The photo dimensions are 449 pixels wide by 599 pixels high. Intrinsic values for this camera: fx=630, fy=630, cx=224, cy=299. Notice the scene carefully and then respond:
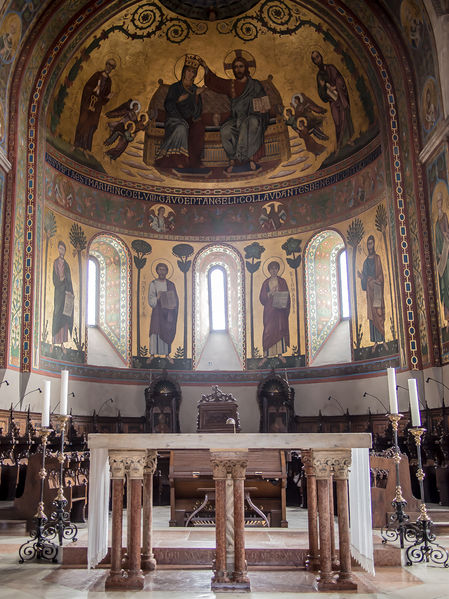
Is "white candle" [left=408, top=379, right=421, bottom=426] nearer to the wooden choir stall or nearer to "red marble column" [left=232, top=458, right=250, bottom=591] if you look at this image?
the wooden choir stall

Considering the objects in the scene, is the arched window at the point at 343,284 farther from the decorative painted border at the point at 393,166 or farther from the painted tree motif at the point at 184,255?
the painted tree motif at the point at 184,255

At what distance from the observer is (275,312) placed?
63.5ft

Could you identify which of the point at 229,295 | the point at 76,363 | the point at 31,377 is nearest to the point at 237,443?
the point at 31,377

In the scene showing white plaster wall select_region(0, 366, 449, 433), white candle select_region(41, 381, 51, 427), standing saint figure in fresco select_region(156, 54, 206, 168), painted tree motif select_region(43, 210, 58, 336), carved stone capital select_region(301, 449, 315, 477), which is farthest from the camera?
standing saint figure in fresco select_region(156, 54, 206, 168)

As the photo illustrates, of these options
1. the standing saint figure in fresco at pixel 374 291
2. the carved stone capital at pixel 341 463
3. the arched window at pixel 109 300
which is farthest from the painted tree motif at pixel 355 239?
the carved stone capital at pixel 341 463

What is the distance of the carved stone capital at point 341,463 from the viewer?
6289mm

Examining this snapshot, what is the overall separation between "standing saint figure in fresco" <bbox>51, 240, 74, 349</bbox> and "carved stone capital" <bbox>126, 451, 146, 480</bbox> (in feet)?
37.1

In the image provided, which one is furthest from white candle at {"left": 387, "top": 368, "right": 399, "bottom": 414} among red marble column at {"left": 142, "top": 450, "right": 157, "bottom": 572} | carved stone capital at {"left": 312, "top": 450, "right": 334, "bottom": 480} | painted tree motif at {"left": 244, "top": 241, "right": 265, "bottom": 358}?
painted tree motif at {"left": 244, "top": 241, "right": 265, "bottom": 358}

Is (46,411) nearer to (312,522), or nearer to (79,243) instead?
(312,522)

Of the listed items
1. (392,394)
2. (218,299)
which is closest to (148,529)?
(392,394)

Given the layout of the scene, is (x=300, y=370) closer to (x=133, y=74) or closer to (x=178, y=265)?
(x=178, y=265)

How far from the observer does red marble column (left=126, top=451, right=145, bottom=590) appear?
19.8 ft

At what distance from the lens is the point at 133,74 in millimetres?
19375

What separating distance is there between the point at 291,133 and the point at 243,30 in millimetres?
3365
